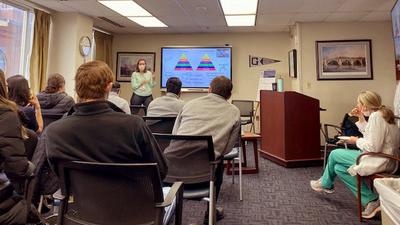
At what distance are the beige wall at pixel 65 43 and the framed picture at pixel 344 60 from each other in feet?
14.8

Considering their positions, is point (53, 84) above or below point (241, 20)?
below

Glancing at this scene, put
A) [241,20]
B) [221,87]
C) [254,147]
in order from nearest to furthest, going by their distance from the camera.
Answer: [221,87], [254,147], [241,20]

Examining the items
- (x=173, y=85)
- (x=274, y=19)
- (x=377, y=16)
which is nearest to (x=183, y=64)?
(x=274, y=19)

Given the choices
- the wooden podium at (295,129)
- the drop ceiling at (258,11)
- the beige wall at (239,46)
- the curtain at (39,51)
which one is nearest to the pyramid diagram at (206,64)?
the beige wall at (239,46)

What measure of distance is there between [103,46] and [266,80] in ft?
12.6

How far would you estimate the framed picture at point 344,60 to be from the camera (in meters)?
5.65

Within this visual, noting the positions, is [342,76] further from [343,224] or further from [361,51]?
[343,224]

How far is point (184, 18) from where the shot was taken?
5531 mm

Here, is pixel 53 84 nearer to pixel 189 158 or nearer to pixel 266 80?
pixel 189 158

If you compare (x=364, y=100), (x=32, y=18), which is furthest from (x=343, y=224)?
(x=32, y=18)

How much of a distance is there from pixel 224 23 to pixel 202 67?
1236mm

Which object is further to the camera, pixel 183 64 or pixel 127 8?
pixel 183 64

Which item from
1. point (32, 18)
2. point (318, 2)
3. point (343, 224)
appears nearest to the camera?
point (343, 224)

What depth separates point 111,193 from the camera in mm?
1130
